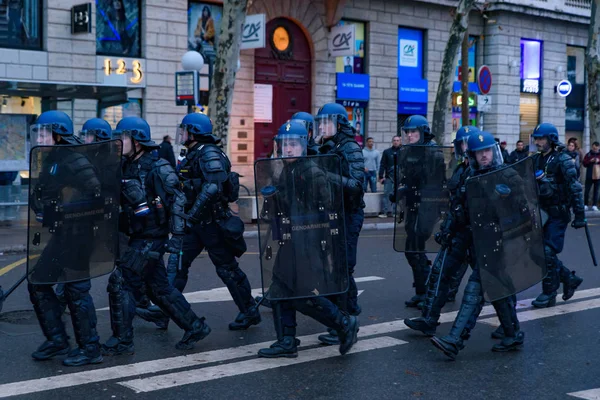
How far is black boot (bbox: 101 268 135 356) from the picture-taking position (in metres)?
6.34

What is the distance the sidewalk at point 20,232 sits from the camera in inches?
492

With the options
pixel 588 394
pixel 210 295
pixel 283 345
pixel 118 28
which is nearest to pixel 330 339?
pixel 283 345

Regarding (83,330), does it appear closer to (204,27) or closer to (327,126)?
(327,126)

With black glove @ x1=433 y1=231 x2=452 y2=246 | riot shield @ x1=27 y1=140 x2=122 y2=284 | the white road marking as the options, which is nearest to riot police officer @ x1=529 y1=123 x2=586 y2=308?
the white road marking

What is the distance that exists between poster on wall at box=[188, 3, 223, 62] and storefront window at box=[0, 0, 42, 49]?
3.98 meters

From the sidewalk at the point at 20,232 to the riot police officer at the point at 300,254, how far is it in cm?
716

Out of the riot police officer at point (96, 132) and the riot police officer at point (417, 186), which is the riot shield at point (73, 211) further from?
the riot police officer at point (417, 186)

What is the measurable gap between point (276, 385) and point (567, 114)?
1161 inches

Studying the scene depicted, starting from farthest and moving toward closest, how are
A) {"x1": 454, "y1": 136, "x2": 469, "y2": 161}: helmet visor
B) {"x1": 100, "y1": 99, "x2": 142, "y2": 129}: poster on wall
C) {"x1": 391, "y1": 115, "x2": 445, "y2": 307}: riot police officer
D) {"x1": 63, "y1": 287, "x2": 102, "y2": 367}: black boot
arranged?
{"x1": 100, "y1": 99, "x2": 142, "y2": 129}: poster on wall
{"x1": 391, "y1": 115, "x2": 445, "y2": 307}: riot police officer
{"x1": 454, "y1": 136, "x2": 469, "y2": 161}: helmet visor
{"x1": 63, "y1": 287, "x2": 102, "y2": 367}: black boot

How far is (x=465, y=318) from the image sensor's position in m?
6.42

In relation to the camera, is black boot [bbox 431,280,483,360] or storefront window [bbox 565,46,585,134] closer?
black boot [bbox 431,280,483,360]

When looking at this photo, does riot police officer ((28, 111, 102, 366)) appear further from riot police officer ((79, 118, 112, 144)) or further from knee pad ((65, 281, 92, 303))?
riot police officer ((79, 118, 112, 144))

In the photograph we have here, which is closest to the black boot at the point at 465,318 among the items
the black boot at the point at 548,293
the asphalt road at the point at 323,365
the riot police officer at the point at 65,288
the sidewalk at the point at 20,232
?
the asphalt road at the point at 323,365

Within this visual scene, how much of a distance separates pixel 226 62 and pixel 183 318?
36.6 feet
